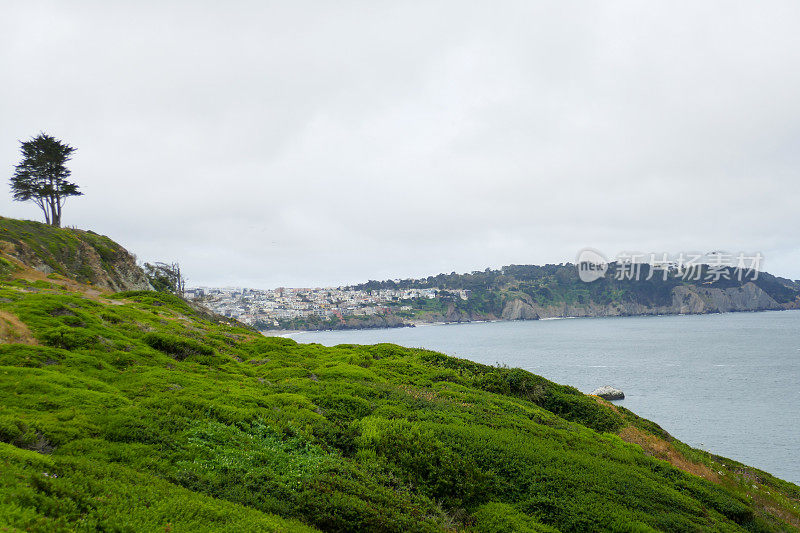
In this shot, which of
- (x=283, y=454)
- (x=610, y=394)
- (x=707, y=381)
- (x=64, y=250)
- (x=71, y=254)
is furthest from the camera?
(x=707, y=381)

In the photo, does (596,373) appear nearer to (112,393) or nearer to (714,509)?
(714,509)

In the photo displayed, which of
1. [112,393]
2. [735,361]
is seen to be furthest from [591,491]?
[735,361]

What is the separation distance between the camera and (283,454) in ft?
35.0

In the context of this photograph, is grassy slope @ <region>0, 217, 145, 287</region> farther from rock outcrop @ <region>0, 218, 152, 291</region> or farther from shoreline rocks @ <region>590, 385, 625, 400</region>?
shoreline rocks @ <region>590, 385, 625, 400</region>

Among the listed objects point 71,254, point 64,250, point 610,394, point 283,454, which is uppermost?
point 64,250

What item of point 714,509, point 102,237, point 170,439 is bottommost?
point 714,509

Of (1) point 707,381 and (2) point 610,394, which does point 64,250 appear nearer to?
(2) point 610,394

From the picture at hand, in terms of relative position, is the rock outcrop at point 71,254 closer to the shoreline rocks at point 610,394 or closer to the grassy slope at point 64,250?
the grassy slope at point 64,250

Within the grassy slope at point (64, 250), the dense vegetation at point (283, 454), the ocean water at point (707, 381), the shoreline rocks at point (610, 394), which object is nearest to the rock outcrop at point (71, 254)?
the grassy slope at point (64, 250)

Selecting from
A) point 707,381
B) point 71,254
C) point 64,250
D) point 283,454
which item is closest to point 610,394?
point 707,381

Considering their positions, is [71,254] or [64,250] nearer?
[64,250]

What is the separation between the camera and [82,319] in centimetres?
1811

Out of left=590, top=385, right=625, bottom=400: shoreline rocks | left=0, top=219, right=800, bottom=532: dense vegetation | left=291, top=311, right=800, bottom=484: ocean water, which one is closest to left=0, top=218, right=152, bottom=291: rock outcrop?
left=0, top=219, right=800, bottom=532: dense vegetation

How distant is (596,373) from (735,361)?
29.5 m
